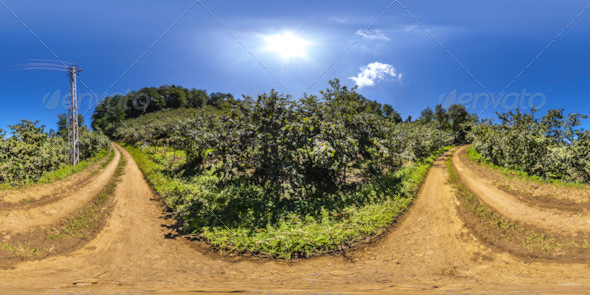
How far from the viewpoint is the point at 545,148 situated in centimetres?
1201

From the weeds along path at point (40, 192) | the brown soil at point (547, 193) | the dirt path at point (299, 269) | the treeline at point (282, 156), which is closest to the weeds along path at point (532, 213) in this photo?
the brown soil at point (547, 193)

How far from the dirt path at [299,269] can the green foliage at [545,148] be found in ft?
26.0

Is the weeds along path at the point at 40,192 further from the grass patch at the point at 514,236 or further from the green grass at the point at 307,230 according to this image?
the grass patch at the point at 514,236

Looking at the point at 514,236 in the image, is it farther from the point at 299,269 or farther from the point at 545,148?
the point at 545,148

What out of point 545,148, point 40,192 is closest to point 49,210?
point 40,192

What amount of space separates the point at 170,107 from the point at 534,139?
145 ft

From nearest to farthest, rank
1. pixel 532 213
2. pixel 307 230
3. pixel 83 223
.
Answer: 1. pixel 307 230
2. pixel 83 223
3. pixel 532 213

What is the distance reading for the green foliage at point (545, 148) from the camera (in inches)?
409

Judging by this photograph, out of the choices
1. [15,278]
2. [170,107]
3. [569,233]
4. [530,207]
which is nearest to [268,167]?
[15,278]

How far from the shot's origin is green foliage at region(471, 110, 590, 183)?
34.1 ft

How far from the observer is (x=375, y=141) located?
8930 millimetres

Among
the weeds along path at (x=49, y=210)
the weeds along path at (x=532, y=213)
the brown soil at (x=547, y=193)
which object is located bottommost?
the weeds along path at (x=49, y=210)

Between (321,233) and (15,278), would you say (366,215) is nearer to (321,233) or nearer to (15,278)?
(321,233)

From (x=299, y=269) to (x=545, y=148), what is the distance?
14.2m
